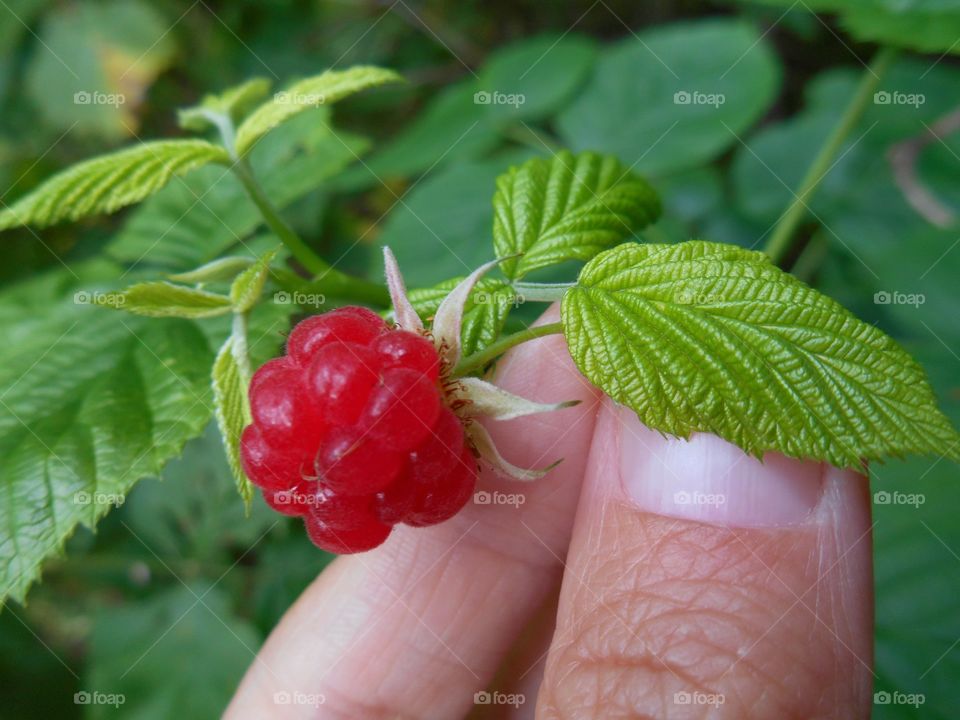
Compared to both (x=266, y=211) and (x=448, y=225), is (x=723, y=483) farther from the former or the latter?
(x=448, y=225)

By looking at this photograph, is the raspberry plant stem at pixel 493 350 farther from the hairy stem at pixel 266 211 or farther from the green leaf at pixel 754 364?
the hairy stem at pixel 266 211

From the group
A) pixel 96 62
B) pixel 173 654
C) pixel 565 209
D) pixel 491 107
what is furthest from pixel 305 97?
pixel 96 62

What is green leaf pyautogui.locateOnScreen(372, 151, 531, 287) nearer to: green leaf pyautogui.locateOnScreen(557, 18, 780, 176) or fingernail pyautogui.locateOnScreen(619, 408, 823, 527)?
green leaf pyautogui.locateOnScreen(557, 18, 780, 176)

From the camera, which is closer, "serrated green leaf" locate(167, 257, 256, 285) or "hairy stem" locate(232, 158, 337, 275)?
"serrated green leaf" locate(167, 257, 256, 285)

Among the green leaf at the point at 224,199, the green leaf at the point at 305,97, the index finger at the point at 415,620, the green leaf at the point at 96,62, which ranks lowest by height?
the index finger at the point at 415,620

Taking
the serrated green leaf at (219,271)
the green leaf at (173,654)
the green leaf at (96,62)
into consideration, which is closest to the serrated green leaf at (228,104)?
the serrated green leaf at (219,271)

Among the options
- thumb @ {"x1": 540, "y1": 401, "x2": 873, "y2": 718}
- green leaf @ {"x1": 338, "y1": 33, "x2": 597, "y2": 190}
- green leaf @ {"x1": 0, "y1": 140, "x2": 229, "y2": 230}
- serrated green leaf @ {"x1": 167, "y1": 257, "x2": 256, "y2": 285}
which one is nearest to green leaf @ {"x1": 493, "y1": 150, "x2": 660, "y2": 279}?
thumb @ {"x1": 540, "y1": 401, "x2": 873, "y2": 718}
